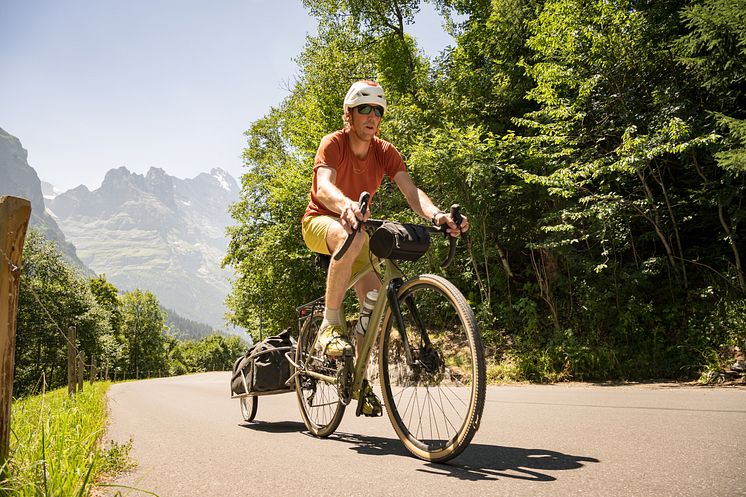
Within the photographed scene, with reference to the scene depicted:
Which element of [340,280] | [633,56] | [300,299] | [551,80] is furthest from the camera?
[300,299]

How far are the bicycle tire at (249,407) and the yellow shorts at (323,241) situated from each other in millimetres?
2166

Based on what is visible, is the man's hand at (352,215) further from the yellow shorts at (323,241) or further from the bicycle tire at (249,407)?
the bicycle tire at (249,407)

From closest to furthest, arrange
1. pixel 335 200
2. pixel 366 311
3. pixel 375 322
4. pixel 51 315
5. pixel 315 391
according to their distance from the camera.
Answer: pixel 335 200
pixel 375 322
pixel 366 311
pixel 315 391
pixel 51 315

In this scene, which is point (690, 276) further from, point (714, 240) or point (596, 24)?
point (596, 24)

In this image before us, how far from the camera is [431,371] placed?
316 cm

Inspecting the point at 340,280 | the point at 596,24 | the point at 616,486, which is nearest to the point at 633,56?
the point at 596,24

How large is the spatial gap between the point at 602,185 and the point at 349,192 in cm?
977

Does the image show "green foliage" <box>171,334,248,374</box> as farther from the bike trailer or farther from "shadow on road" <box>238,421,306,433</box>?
the bike trailer

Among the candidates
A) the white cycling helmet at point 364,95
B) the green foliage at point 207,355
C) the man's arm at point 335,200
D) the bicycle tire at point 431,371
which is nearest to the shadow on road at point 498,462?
the bicycle tire at point 431,371

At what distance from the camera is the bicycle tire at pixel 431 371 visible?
2.81m

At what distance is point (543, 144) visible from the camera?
1270 cm

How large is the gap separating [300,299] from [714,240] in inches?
607

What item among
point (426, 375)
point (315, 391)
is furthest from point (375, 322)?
point (315, 391)

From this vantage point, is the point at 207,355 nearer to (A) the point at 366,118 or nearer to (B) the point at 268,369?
(B) the point at 268,369
